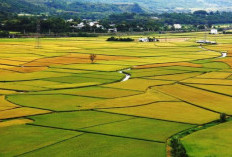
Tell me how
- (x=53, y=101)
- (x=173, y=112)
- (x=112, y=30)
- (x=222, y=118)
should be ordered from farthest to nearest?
(x=112, y=30) → (x=53, y=101) → (x=173, y=112) → (x=222, y=118)

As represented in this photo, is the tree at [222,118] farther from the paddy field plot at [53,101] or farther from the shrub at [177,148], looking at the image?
the paddy field plot at [53,101]

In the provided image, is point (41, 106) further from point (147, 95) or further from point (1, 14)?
point (1, 14)

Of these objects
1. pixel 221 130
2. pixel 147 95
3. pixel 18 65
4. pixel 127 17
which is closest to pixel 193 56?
pixel 18 65

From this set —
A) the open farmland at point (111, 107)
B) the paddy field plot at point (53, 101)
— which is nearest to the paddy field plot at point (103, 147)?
the open farmland at point (111, 107)

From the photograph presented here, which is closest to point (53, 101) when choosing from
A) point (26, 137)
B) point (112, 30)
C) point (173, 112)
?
point (173, 112)

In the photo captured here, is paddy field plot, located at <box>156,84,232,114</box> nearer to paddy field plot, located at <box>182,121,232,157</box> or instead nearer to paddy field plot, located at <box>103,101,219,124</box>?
paddy field plot, located at <box>103,101,219,124</box>

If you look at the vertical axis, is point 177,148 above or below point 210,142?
above

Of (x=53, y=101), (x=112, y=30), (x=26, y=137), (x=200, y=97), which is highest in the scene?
(x=112, y=30)

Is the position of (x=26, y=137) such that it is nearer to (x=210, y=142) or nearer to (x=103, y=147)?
(x=103, y=147)

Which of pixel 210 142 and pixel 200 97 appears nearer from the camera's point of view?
pixel 210 142

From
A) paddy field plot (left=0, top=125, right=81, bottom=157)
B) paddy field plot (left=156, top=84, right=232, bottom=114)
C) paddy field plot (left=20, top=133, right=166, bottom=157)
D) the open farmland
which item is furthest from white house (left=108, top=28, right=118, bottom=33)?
paddy field plot (left=20, top=133, right=166, bottom=157)
